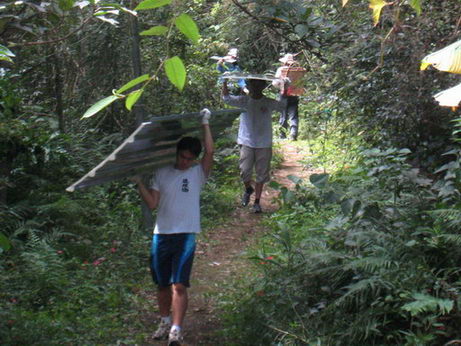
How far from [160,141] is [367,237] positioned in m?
1.91

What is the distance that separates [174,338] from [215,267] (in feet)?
8.19

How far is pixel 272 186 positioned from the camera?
610cm

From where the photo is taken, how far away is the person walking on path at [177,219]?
5.50m

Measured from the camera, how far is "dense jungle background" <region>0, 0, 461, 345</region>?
5176 millimetres

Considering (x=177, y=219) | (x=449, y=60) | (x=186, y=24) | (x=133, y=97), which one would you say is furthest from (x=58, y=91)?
(x=186, y=24)

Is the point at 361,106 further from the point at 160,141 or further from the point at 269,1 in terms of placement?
the point at 160,141

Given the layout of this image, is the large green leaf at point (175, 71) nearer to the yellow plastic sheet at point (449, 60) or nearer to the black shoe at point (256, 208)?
the yellow plastic sheet at point (449, 60)

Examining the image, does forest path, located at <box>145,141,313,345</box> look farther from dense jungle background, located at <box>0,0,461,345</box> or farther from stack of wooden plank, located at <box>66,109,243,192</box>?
stack of wooden plank, located at <box>66,109,243,192</box>

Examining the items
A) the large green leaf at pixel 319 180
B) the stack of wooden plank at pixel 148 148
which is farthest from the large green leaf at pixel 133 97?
the large green leaf at pixel 319 180

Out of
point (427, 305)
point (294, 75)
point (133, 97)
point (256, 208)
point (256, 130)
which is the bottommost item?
point (256, 208)

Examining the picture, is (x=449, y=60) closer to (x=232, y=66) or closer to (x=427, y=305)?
(x=427, y=305)

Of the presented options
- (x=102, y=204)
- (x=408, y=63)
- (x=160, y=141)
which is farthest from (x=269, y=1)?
(x=102, y=204)

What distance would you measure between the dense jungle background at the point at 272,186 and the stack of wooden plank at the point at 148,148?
76 centimetres

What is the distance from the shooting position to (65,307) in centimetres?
613
